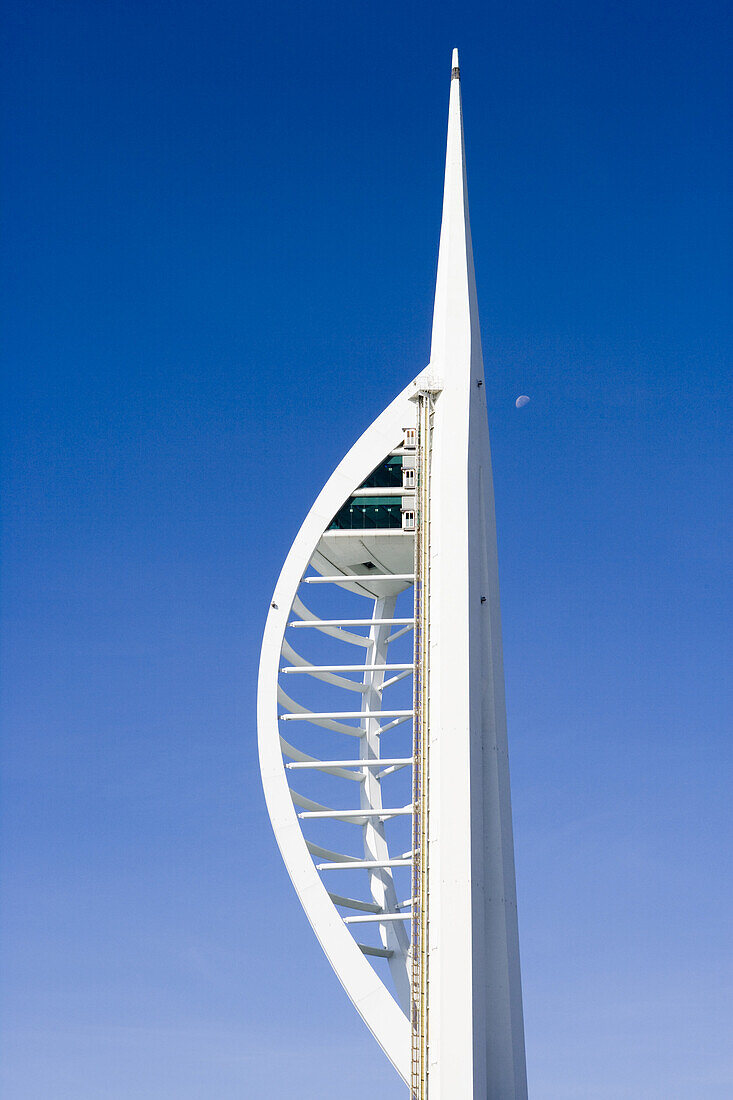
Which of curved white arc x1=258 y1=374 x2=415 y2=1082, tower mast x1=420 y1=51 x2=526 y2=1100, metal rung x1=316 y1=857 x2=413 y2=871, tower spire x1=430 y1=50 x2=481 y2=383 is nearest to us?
tower mast x1=420 y1=51 x2=526 y2=1100

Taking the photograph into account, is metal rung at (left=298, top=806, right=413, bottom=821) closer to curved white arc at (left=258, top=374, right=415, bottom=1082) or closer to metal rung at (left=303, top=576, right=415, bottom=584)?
curved white arc at (left=258, top=374, right=415, bottom=1082)

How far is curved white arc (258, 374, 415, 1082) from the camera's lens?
55.2 m

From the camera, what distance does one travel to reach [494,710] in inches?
2205

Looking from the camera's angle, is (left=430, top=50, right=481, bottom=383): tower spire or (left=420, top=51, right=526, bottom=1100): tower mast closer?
(left=420, top=51, right=526, bottom=1100): tower mast

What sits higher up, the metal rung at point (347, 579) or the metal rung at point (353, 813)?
the metal rung at point (347, 579)

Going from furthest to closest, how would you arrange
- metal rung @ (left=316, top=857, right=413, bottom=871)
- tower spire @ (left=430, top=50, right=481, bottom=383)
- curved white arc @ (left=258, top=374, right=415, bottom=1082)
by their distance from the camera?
tower spire @ (left=430, top=50, right=481, bottom=383), metal rung @ (left=316, top=857, right=413, bottom=871), curved white arc @ (left=258, top=374, right=415, bottom=1082)

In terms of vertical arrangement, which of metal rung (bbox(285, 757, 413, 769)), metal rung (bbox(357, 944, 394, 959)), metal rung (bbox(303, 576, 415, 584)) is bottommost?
metal rung (bbox(357, 944, 394, 959))

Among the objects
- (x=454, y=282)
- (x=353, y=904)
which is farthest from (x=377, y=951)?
(x=454, y=282)

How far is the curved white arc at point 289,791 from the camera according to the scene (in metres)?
55.2

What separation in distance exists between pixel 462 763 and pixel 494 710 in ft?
10.9

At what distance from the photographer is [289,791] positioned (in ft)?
194

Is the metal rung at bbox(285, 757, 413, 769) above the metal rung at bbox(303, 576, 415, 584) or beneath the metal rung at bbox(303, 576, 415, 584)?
beneath

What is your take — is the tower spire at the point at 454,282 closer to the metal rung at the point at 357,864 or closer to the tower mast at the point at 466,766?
the tower mast at the point at 466,766

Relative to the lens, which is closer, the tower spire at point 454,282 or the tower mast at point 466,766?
the tower mast at point 466,766
